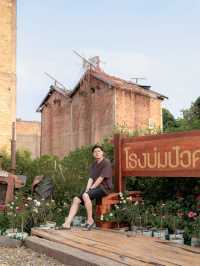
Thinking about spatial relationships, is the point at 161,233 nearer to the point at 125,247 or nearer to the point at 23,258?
the point at 125,247

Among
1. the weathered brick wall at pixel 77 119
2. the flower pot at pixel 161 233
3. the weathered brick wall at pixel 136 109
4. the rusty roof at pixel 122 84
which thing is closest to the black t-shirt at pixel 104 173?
the flower pot at pixel 161 233

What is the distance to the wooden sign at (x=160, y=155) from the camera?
23.2 feet

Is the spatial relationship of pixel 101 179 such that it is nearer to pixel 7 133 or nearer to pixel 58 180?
pixel 58 180

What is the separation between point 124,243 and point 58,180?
5.23 metres

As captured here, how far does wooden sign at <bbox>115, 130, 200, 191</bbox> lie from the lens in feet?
23.2

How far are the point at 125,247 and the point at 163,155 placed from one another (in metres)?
2.13

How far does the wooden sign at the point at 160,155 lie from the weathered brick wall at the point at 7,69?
72.0ft

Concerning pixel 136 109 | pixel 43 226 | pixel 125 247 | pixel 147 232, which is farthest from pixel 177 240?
pixel 136 109

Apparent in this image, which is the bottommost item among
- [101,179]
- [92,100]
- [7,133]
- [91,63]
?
[101,179]

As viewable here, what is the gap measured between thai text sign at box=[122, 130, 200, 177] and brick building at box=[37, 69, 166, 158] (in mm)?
24715

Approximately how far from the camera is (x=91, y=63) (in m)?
40.4

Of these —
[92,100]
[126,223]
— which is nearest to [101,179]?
[126,223]

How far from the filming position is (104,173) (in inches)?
310

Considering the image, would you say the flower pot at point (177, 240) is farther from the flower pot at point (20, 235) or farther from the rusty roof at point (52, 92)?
the rusty roof at point (52, 92)
